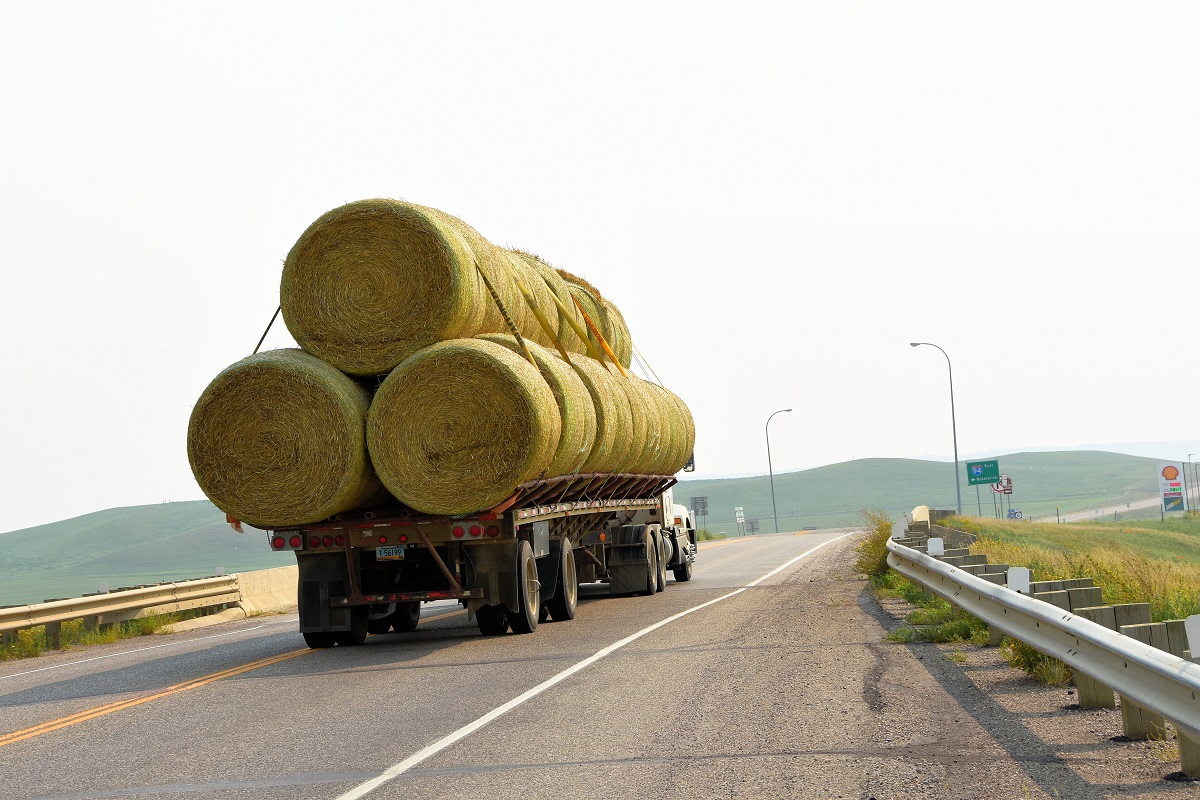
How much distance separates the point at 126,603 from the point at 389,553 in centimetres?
852

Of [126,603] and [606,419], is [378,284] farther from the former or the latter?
[126,603]

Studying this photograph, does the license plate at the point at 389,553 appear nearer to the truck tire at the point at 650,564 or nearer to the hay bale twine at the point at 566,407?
the hay bale twine at the point at 566,407

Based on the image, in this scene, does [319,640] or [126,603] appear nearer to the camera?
[319,640]

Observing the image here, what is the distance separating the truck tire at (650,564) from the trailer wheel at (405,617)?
5060mm

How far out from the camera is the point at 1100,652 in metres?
6.98

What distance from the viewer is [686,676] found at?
10.9m

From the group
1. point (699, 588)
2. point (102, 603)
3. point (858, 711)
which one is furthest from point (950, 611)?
point (102, 603)

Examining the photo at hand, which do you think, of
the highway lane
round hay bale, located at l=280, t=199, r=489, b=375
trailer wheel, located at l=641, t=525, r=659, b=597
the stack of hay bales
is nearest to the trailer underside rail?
the highway lane

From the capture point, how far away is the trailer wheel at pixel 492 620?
1531 cm

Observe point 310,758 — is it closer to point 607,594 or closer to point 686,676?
point 686,676

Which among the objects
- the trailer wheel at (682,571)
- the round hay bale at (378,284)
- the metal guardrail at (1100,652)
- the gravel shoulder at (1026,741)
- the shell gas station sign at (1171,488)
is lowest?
the shell gas station sign at (1171,488)

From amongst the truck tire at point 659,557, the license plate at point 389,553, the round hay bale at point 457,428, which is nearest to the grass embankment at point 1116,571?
the round hay bale at point 457,428

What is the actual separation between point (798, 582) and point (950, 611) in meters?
9.47

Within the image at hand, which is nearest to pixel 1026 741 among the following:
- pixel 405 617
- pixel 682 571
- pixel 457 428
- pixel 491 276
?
pixel 457 428
